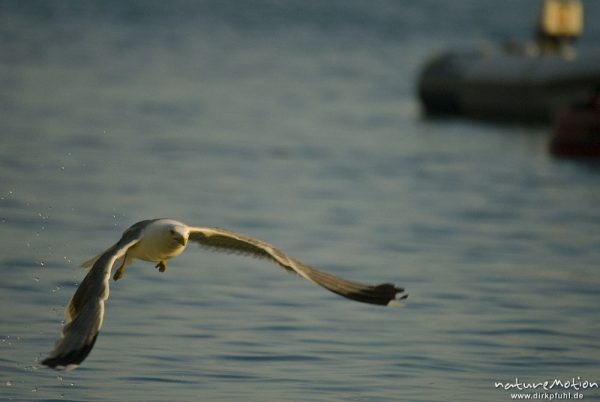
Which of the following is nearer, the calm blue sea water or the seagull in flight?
the seagull in flight

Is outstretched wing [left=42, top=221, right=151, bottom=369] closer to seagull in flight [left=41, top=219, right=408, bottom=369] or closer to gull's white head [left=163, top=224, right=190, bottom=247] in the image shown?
seagull in flight [left=41, top=219, right=408, bottom=369]

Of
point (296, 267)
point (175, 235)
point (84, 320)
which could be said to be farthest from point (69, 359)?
point (296, 267)

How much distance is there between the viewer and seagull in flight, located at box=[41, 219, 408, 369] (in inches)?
363

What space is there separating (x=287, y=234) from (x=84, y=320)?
33.7 feet

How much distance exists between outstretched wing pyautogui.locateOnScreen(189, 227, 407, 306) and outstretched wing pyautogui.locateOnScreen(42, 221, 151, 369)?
1363 millimetres

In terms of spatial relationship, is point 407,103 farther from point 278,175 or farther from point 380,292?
point 380,292

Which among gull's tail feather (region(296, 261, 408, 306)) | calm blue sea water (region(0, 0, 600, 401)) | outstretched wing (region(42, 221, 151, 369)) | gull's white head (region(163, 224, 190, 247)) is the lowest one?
calm blue sea water (region(0, 0, 600, 401))

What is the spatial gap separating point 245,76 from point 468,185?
2433cm

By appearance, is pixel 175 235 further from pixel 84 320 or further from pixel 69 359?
pixel 69 359

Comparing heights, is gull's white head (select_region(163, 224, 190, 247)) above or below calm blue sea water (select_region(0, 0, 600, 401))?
above

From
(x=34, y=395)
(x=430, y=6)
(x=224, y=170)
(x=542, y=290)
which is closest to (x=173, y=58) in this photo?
(x=224, y=170)

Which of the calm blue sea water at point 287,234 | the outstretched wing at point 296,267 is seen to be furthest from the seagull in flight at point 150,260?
Answer: the calm blue sea water at point 287,234

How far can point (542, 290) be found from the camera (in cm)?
1608

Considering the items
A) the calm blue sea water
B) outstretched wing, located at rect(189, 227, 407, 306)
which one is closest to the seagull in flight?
outstretched wing, located at rect(189, 227, 407, 306)
